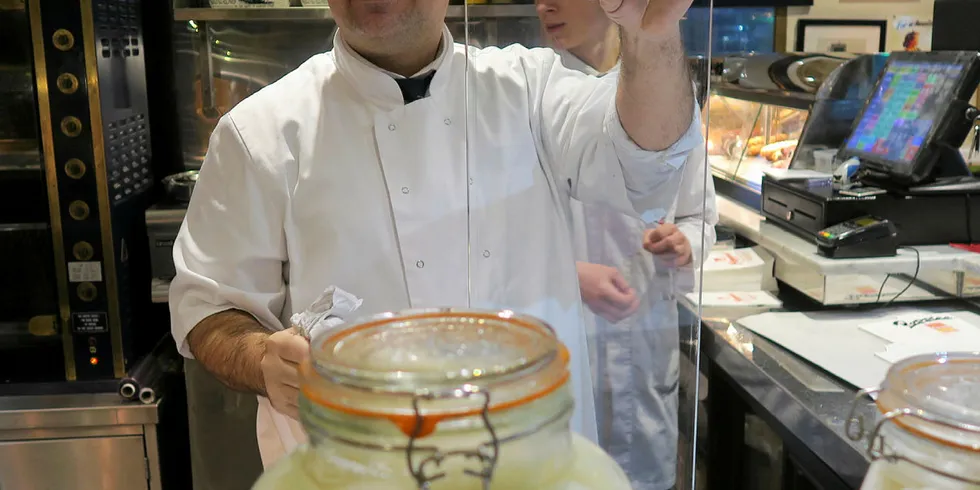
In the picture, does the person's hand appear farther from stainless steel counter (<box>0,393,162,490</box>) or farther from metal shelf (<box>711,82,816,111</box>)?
stainless steel counter (<box>0,393,162,490</box>)

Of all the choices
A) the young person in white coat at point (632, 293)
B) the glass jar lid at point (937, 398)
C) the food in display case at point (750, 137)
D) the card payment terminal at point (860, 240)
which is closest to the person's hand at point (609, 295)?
the young person in white coat at point (632, 293)

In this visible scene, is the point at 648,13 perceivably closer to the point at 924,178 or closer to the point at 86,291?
the point at 924,178

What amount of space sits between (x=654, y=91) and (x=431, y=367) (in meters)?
0.50

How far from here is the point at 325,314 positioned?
Result: 63 centimetres

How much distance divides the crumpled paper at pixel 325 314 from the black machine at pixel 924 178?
5.00 ft

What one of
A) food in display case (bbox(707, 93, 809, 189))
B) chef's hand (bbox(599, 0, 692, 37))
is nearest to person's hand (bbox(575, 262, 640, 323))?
chef's hand (bbox(599, 0, 692, 37))

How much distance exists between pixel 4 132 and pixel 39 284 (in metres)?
0.44

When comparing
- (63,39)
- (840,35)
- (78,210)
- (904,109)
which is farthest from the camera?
(840,35)

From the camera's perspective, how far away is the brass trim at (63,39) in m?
2.22

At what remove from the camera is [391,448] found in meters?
0.37

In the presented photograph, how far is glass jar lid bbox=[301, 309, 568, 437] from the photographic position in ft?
1.22

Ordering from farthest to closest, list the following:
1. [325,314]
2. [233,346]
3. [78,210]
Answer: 1. [78,210]
2. [233,346]
3. [325,314]

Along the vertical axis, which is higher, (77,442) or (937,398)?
(937,398)

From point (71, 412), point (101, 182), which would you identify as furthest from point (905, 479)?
point (71, 412)
